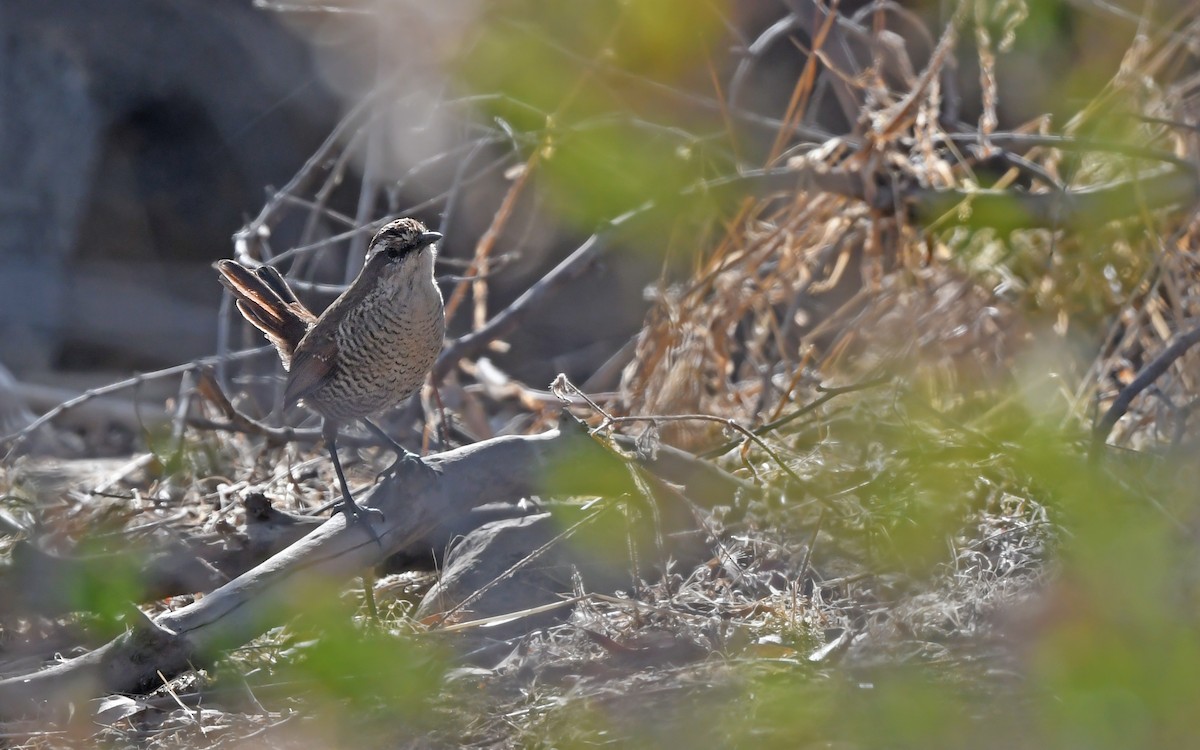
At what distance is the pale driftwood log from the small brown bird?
40 centimetres

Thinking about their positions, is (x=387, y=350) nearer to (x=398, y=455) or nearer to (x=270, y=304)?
(x=398, y=455)

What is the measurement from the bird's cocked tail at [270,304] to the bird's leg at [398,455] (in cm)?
38

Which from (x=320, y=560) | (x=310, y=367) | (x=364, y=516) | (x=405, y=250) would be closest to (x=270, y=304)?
(x=310, y=367)

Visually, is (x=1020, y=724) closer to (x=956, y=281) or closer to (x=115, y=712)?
(x=115, y=712)

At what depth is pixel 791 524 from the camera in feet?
11.1

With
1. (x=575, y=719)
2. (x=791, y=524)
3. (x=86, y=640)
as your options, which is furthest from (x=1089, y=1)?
(x=86, y=640)

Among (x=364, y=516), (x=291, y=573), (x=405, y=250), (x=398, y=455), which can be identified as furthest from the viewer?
(x=398, y=455)

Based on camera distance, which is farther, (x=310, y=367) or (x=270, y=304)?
(x=270, y=304)

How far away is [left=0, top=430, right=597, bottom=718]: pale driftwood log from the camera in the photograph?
2717 mm

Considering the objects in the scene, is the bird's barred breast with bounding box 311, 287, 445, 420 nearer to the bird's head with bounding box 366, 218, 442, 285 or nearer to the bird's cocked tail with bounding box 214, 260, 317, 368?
the bird's head with bounding box 366, 218, 442, 285

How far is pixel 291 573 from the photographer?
2889 millimetres

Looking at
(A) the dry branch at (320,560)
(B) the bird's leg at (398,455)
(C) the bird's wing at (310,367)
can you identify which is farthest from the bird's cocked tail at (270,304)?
(A) the dry branch at (320,560)

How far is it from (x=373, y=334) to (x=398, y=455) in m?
0.53

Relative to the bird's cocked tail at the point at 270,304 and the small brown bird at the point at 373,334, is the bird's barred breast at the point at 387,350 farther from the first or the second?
the bird's cocked tail at the point at 270,304
